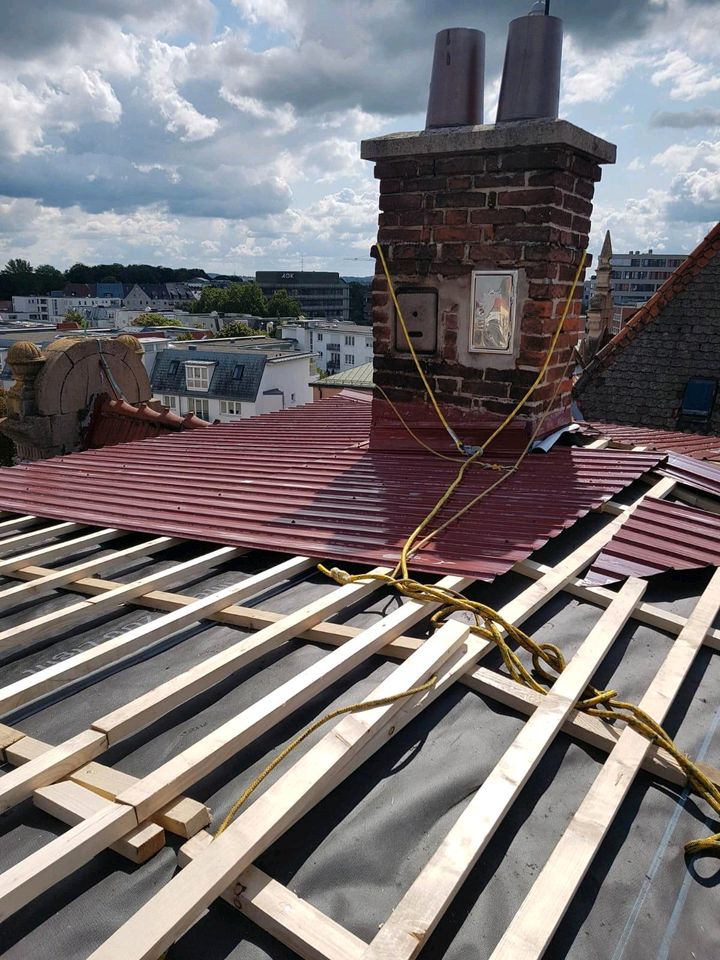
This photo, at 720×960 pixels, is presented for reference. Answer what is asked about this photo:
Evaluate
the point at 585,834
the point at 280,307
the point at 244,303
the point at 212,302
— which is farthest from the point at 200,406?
the point at 212,302

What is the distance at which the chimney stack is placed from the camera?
5.14 m

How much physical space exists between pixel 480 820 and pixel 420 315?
4.45m

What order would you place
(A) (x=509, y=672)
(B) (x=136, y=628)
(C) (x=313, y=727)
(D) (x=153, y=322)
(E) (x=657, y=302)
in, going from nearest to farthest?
1. (C) (x=313, y=727)
2. (A) (x=509, y=672)
3. (B) (x=136, y=628)
4. (E) (x=657, y=302)
5. (D) (x=153, y=322)

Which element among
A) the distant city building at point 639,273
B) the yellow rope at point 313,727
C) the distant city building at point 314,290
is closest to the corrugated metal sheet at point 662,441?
the yellow rope at point 313,727

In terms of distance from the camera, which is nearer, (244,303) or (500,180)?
(500,180)

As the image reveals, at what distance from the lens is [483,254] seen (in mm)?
5355

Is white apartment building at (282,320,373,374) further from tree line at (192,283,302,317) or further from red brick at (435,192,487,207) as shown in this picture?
red brick at (435,192,487,207)

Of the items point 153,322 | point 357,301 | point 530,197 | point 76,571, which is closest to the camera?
point 76,571

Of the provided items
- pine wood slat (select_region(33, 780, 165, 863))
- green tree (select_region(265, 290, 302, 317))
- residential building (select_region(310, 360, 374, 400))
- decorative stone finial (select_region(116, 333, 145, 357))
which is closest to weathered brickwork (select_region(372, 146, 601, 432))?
pine wood slat (select_region(33, 780, 165, 863))

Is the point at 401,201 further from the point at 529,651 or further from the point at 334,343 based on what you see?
the point at 334,343

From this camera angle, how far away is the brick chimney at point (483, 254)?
5133 millimetres

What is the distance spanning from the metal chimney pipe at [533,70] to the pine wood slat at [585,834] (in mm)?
4377

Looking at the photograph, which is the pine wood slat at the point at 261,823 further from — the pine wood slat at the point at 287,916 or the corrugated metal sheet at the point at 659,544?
the corrugated metal sheet at the point at 659,544

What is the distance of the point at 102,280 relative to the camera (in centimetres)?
14638
